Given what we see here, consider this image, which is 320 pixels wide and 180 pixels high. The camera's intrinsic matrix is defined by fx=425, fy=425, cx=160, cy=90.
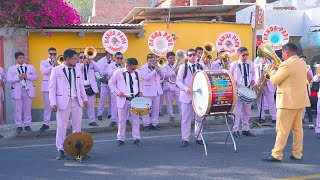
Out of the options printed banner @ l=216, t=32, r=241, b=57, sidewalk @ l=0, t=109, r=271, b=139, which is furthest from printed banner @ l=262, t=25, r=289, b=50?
sidewalk @ l=0, t=109, r=271, b=139

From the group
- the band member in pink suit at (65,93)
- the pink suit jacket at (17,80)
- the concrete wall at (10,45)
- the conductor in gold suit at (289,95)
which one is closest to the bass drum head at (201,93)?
the conductor in gold suit at (289,95)

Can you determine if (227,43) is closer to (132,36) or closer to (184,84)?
(132,36)

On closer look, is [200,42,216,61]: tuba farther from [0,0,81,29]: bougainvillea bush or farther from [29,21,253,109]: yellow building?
[0,0,81,29]: bougainvillea bush

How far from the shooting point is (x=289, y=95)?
6.63 m

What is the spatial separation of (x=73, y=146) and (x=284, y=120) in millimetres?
3429

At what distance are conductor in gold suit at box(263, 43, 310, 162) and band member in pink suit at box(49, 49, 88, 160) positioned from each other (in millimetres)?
3314

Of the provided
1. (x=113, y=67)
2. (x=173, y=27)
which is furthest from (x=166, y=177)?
(x=173, y=27)

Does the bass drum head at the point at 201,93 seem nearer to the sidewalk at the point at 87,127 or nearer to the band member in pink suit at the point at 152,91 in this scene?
the band member in pink suit at the point at 152,91

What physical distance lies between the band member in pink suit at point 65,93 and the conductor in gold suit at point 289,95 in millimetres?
3314

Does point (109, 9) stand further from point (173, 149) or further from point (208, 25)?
point (173, 149)

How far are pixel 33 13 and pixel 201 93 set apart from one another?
214 inches

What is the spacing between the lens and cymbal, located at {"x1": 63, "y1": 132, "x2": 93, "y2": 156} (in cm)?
700

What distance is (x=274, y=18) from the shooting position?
18.4m

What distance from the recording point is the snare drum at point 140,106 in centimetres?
773
